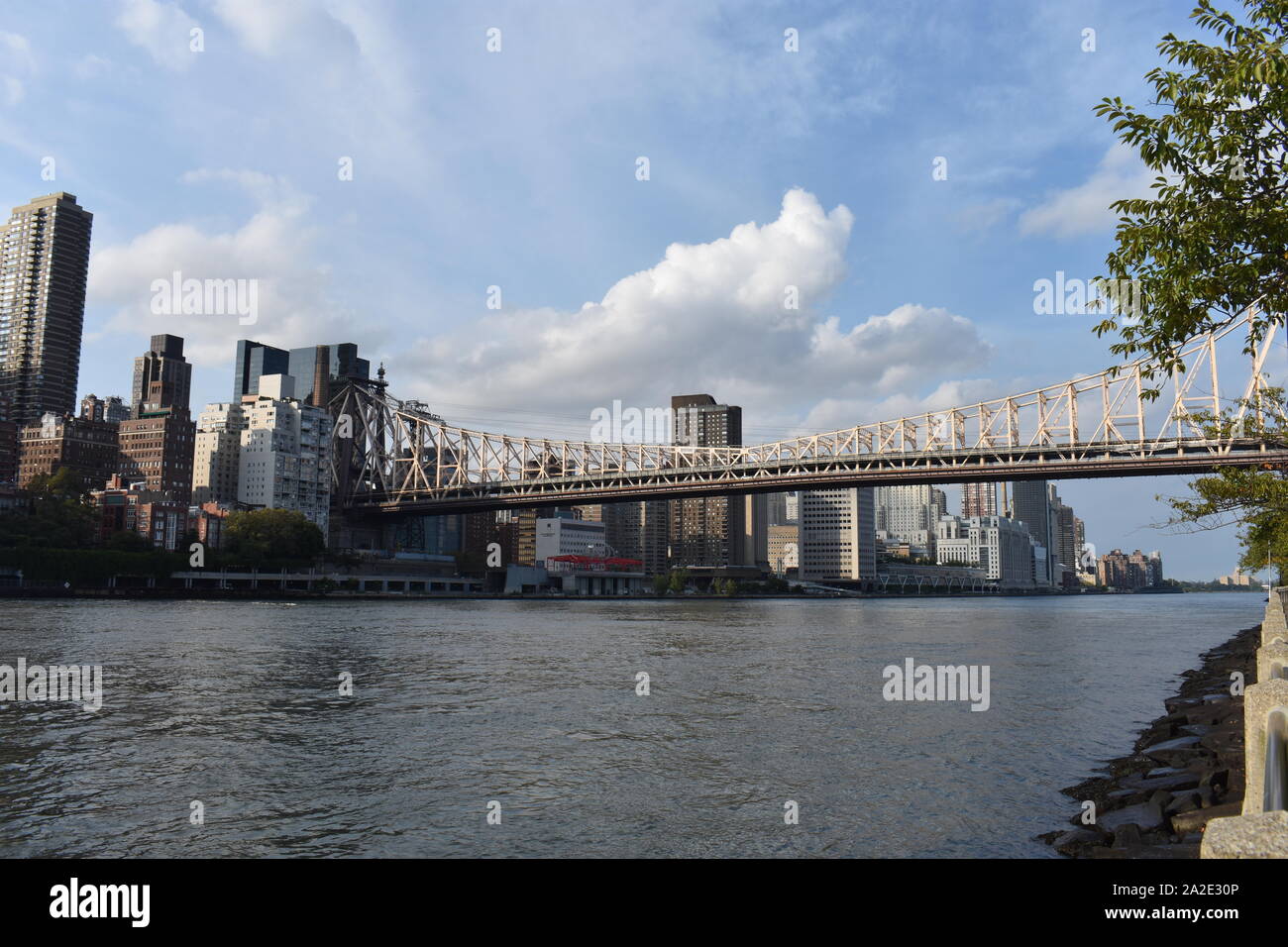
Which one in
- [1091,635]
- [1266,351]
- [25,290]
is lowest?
[1091,635]

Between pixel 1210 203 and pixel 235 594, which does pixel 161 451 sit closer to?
pixel 235 594

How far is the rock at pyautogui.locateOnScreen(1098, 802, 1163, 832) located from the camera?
34.2 feet

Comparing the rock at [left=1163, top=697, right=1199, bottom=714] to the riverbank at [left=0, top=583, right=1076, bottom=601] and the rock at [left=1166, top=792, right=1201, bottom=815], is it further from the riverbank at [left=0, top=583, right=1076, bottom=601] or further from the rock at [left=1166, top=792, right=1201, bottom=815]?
the riverbank at [left=0, top=583, right=1076, bottom=601]

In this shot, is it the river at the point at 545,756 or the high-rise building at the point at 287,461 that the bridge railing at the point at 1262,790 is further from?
the high-rise building at the point at 287,461

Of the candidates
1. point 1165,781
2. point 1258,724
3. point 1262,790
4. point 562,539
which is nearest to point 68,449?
point 562,539

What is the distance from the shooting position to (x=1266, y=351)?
1335 inches

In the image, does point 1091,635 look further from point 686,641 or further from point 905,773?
point 905,773

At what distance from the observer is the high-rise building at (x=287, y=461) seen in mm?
135750

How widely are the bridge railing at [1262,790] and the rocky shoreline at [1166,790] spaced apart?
2.91 meters

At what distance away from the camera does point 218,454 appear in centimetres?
14250

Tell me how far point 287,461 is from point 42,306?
10229cm

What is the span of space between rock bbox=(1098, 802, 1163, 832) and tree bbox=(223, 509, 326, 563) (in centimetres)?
9927
